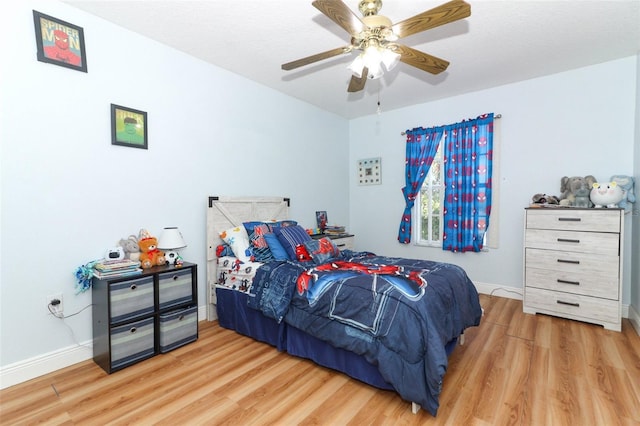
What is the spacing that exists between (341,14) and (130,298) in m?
2.32

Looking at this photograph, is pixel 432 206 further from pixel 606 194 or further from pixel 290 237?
pixel 290 237

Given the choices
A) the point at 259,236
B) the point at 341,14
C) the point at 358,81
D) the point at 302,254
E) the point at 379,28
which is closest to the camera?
the point at 341,14

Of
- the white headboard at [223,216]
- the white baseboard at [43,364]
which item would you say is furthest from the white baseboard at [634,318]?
the white baseboard at [43,364]

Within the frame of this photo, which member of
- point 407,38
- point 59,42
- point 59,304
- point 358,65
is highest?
point 407,38

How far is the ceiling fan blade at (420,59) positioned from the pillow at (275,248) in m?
1.85

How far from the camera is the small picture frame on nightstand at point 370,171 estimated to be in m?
4.82

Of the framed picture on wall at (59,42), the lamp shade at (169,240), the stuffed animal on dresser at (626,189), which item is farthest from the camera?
the stuffed animal on dresser at (626,189)

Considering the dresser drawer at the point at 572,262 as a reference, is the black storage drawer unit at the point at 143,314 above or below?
below

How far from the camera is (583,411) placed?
1728 mm

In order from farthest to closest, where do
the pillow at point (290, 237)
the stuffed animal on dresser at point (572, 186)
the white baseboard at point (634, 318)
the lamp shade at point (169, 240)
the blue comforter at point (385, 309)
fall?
1. the stuffed animal on dresser at point (572, 186)
2. the pillow at point (290, 237)
3. the white baseboard at point (634, 318)
4. the lamp shade at point (169, 240)
5. the blue comforter at point (385, 309)

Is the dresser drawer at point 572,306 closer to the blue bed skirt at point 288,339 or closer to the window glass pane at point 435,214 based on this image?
the window glass pane at point 435,214

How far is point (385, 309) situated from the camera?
182 centimetres

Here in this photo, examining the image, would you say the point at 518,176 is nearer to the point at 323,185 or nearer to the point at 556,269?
the point at 556,269

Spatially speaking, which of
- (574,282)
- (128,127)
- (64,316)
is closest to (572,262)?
(574,282)
